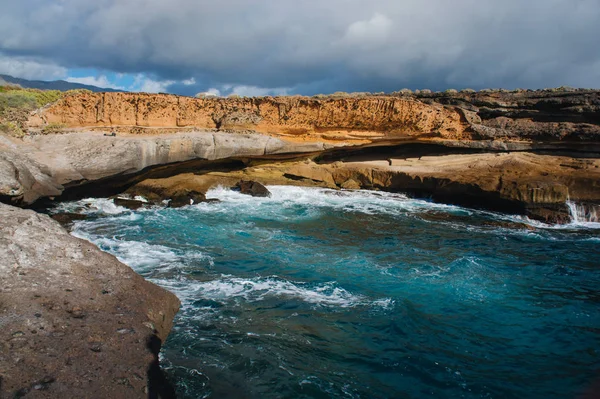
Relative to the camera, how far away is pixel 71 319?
5074mm

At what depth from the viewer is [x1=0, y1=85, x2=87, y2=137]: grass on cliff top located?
1403 cm

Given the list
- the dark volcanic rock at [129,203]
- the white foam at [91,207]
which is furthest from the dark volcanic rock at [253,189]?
the white foam at [91,207]

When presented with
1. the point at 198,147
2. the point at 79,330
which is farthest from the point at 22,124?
the point at 79,330

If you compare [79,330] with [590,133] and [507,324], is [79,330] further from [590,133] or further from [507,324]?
[590,133]

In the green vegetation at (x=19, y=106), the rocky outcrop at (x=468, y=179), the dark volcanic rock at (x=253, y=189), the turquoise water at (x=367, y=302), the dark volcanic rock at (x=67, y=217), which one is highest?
the green vegetation at (x=19, y=106)

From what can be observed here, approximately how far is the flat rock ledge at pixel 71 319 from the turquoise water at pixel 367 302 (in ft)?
2.20

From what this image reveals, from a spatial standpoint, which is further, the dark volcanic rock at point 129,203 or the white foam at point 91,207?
the dark volcanic rock at point 129,203

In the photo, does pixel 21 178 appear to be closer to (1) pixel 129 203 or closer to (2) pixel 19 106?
(1) pixel 129 203

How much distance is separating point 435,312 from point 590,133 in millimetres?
13707

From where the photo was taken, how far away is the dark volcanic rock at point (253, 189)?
17.5 m

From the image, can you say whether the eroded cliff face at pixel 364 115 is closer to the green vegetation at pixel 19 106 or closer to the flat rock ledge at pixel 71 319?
the green vegetation at pixel 19 106

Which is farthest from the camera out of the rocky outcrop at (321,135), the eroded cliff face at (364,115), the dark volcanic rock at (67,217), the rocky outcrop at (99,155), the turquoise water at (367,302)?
the eroded cliff face at (364,115)

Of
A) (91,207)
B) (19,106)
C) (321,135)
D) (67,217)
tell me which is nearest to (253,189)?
(321,135)

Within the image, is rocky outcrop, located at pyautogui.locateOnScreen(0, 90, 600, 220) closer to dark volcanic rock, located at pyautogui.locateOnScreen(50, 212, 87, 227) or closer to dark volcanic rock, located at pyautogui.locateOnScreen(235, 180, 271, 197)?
dark volcanic rock, located at pyautogui.locateOnScreen(50, 212, 87, 227)
